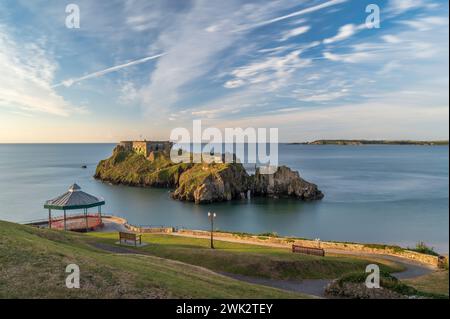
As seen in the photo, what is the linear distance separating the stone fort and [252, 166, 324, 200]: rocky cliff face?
61.2 metres

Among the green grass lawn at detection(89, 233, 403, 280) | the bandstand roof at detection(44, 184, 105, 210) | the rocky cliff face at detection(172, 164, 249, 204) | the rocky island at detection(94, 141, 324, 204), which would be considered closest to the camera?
the green grass lawn at detection(89, 233, 403, 280)

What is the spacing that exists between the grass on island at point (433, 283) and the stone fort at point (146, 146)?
11939 cm

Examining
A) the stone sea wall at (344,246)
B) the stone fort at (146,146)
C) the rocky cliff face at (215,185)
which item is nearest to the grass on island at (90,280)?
the stone sea wall at (344,246)

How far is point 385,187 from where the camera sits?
9475 cm

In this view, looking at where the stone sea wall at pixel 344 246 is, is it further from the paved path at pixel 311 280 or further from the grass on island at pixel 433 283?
the grass on island at pixel 433 283

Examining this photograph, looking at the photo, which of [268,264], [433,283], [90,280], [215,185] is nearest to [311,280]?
[268,264]

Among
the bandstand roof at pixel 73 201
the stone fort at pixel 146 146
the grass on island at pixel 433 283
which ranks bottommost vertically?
the grass on island at pixel 433 283

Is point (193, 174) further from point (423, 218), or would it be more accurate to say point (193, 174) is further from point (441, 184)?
point (441, 184)

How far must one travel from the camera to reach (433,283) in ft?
63.7

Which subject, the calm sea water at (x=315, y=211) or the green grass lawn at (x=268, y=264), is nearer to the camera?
the green grass lawn at (x=268, y=264)

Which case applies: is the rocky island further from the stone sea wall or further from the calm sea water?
the stone sea wall

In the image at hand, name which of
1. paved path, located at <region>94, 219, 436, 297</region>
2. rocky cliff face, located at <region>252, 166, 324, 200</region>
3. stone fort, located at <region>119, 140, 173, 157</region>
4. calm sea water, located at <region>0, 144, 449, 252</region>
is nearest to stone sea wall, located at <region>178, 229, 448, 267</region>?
paved path, located at <region>94, 219, 436, 297</region>

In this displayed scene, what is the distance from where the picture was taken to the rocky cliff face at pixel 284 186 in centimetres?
7825

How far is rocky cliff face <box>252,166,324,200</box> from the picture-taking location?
7825cm
